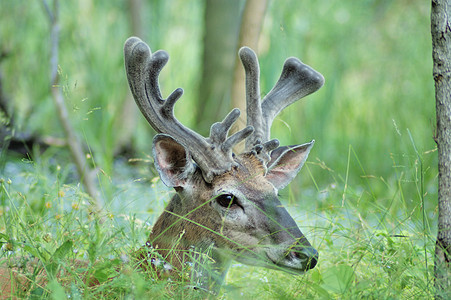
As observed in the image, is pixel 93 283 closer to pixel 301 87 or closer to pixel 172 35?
pixel 301 87

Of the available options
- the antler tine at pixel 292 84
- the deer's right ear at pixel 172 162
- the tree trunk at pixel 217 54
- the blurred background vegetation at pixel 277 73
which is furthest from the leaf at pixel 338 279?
the tree trunk at pixel 217 54

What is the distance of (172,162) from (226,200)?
0.41 metres

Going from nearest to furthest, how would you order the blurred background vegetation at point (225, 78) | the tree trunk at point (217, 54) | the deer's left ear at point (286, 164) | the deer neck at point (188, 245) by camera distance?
1. the deer neck at point (188, 245)
2. the deer's left ear at point (286, 164)
3. the blurred background vegetation at point (225, 78)
4. the tree trunk at point (217, 54)

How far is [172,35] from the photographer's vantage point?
1018 centimetres

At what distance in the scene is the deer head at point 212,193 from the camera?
3.29m

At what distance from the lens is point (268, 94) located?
4.22 m

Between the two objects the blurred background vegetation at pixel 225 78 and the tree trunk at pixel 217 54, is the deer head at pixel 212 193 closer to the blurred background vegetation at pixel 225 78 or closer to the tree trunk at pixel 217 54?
the blurred background vegetation at pixel 225 78

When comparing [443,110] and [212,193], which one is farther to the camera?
[212,193]

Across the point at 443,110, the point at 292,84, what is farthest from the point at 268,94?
the point at 443,110

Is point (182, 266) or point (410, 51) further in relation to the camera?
point (410, 51)

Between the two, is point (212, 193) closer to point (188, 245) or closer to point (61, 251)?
point (188, 245)

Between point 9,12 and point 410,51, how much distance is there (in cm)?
569

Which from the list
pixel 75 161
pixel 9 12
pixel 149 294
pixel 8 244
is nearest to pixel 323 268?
pixel 149 294

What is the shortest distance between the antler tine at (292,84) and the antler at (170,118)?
2.47ft
